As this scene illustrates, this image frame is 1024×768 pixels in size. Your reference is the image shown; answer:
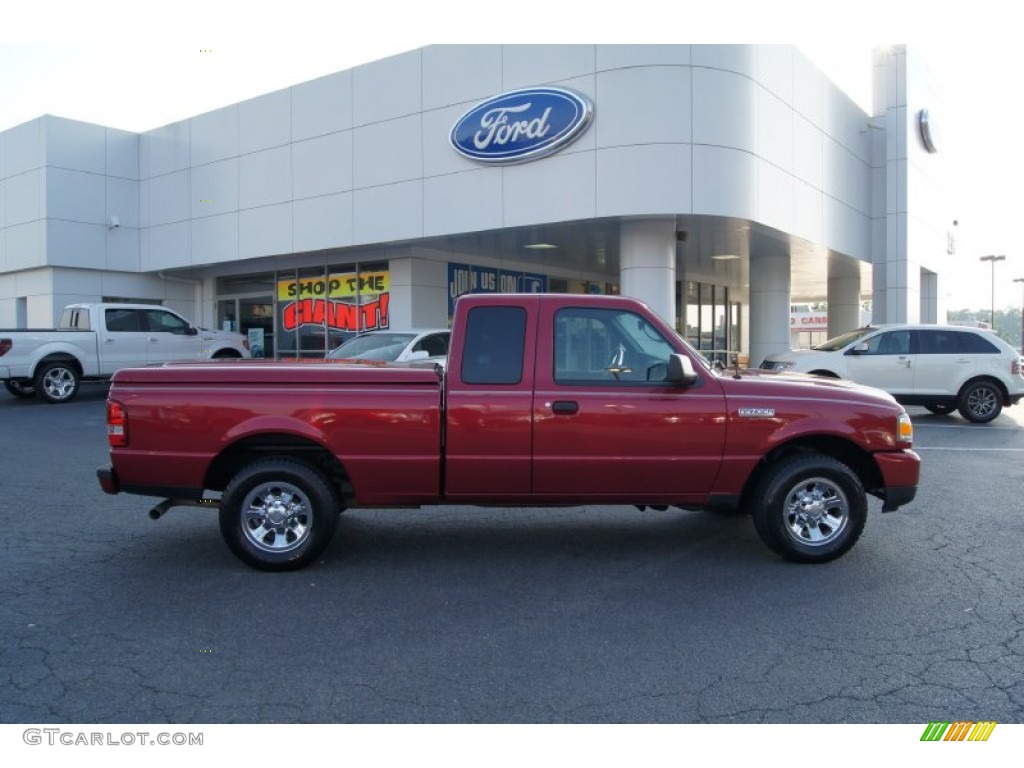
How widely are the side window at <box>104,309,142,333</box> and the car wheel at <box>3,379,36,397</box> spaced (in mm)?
1953

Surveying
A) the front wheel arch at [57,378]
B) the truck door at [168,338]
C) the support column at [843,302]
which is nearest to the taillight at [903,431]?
the truck door at [168,338]

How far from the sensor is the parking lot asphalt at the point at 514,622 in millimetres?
3689

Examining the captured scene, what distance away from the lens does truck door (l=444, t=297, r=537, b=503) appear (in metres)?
5.59

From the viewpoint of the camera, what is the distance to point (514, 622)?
15.4ft

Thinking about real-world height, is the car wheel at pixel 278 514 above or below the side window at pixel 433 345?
below

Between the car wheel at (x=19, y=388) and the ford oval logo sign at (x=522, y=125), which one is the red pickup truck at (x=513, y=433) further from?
the car wheel at (x=19, y=388)

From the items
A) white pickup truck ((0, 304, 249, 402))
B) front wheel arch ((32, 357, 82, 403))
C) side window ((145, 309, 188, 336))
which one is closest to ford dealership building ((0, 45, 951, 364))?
side window ((145, 309, 188, 336))

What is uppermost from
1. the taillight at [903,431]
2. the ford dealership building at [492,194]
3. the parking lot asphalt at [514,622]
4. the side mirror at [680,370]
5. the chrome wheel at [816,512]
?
the ford dealership building at [492,194]

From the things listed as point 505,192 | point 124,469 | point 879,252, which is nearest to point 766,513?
point 124,469

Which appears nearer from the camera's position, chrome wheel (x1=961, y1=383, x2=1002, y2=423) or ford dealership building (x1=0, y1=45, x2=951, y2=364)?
chrome wheel (x1=961, y1=383, x2=1002, y2=423)

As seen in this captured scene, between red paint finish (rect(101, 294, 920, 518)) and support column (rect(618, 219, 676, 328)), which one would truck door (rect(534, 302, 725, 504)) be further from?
support column (rect(618, 219, 676, 328))

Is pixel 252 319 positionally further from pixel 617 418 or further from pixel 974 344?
pixel 617 418

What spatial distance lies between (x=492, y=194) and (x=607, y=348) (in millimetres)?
11139

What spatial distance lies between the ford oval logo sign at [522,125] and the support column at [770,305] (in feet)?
27.4
